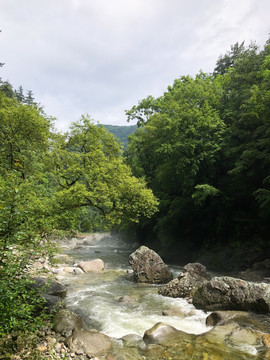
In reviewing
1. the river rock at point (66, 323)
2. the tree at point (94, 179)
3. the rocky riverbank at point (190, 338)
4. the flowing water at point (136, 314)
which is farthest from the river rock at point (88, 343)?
the tree at point (94, 179)

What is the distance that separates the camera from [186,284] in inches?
494

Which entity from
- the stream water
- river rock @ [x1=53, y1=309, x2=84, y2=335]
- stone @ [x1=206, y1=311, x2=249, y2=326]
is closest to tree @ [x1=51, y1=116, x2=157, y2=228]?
the stream water

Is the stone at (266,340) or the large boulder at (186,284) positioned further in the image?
the large boulder at (186,284)

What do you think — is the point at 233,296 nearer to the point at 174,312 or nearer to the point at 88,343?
the point at 174,312

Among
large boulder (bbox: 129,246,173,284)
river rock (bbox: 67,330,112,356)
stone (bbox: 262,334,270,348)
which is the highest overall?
stone (bbox: 262,334,270,348)

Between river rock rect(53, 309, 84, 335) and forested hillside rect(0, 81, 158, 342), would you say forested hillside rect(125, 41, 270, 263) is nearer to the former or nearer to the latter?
forested hillside rect(0, 81, 158, 342)

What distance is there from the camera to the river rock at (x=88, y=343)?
22.1 feet

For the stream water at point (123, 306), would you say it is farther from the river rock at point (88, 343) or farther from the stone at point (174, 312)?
the river rock at point (88, 343)

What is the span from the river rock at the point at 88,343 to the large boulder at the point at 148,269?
800cm

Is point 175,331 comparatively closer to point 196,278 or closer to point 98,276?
point 196,278

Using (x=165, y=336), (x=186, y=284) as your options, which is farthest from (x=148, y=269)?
(x=165, y=336)

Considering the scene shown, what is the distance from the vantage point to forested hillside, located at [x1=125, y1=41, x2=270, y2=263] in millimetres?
17094

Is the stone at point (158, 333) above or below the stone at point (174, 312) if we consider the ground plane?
above

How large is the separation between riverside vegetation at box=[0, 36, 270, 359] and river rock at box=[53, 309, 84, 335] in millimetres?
842
